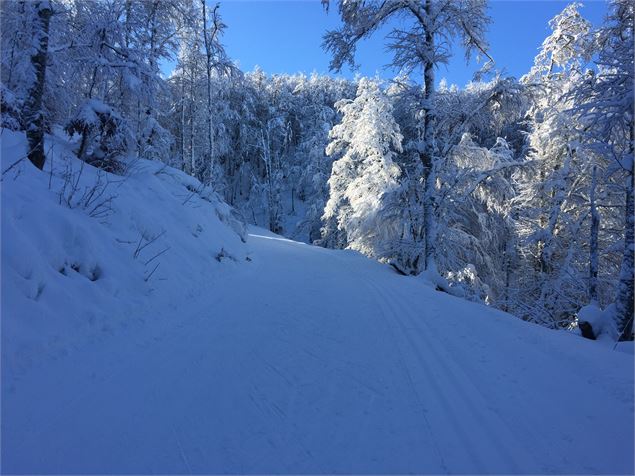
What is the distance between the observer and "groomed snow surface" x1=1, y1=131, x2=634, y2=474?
217 cm

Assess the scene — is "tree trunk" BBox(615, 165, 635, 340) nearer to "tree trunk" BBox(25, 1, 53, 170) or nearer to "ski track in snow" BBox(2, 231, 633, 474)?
"ski track in snow" BBox(2, 231, 633, 474)

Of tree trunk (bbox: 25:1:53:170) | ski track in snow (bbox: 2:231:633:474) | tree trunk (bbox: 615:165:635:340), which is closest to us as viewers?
ski track in snow (bbox: 2:231:633:474)

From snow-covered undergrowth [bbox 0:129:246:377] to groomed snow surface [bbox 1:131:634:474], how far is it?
0.07 feet

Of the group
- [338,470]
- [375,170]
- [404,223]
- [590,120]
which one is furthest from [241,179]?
[338,470]

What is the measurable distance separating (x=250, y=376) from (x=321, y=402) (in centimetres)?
73

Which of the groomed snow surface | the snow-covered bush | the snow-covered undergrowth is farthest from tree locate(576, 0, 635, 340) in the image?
the snow-covered bush

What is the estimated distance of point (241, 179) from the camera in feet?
136

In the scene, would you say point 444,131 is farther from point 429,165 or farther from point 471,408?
point 471,408

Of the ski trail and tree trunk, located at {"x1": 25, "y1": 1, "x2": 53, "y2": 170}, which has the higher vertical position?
tree trunk, located at {"x1": 25, "y1": 1, "x2": 53, "y2": 170}

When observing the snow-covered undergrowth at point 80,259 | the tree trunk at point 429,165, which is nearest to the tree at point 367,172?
the tree trunk at point 429,165

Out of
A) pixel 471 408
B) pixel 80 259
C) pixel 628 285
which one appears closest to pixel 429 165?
pixel 628 285

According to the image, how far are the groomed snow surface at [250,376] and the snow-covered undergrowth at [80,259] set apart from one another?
22 mm

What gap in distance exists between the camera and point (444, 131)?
11148mm

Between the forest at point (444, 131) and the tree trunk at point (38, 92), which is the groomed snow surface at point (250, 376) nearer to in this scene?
the tree trunk at point (38, 92)
